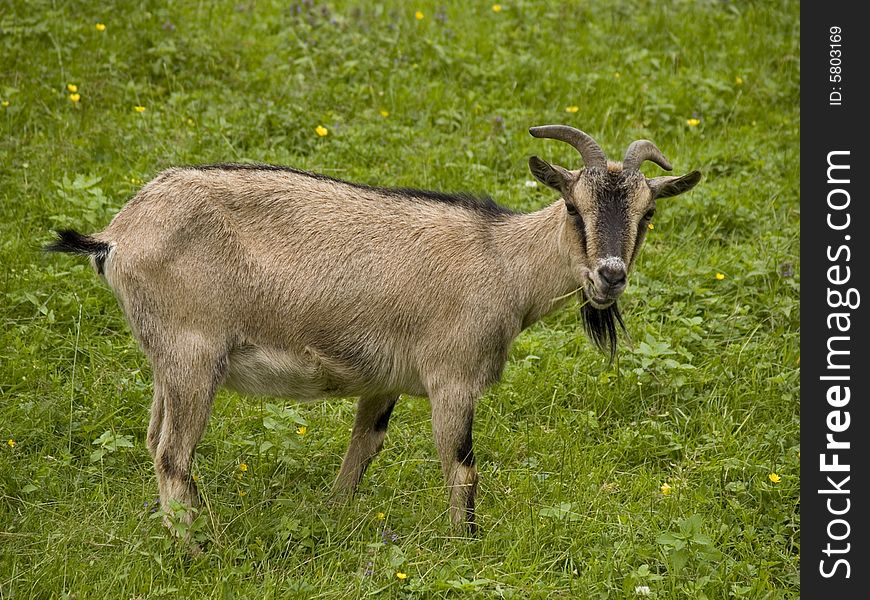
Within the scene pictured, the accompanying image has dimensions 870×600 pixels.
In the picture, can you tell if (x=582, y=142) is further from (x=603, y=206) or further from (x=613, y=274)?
(x=613, y=274)

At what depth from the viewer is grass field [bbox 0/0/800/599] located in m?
4.90

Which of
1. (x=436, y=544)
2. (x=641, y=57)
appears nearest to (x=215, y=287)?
(x=436, y=544)

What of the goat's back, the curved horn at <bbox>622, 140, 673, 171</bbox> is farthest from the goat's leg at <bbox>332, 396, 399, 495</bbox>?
the curved horn at <bbox>622, 140, 673, 171</bbox>

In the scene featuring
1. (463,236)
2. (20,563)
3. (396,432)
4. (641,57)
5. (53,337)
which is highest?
(641,57)

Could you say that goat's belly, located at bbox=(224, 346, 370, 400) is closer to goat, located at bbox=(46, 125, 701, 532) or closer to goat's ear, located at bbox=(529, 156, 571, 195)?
goat, located at bbox=(46, 125, 701, 532)

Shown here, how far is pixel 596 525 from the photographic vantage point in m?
5.20

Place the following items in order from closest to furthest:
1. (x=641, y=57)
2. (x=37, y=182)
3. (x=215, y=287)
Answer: (x=215, y=287) → (x=37, y=182) → (x=641, y=57)

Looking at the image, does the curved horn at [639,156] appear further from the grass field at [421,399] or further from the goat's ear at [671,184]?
the grass field at [421,399]

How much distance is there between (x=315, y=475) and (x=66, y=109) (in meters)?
3.67

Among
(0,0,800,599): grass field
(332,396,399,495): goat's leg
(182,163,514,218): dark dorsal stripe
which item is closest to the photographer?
(0,0,800,599): grass field

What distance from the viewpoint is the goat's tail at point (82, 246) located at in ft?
15.9

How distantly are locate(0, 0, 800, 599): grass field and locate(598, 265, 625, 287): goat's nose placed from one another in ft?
3.53

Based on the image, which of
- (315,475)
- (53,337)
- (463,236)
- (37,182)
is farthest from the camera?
(37,182)
